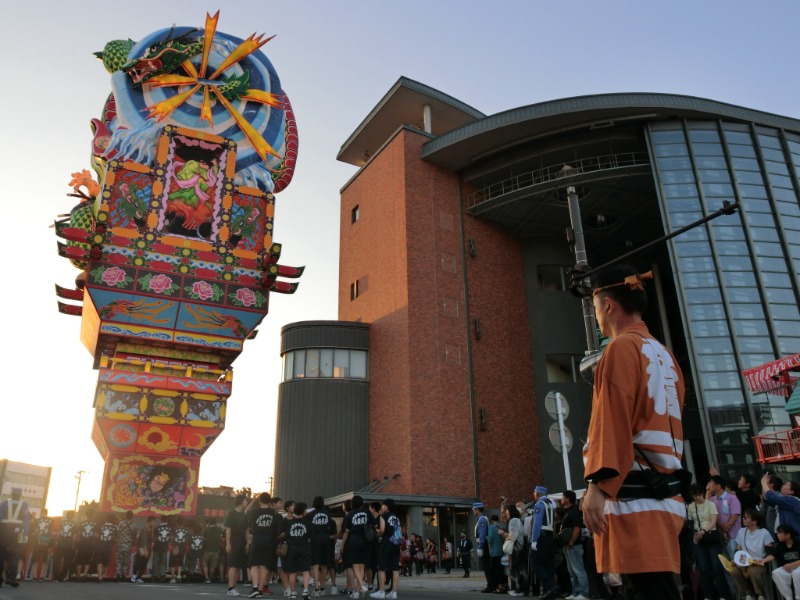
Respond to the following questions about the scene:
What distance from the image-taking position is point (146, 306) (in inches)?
747

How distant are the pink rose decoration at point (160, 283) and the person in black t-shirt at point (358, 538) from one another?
33.3ft

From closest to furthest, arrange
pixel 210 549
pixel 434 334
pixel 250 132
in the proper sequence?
pixel 210 549, pixel 250 132, pixel 434 334

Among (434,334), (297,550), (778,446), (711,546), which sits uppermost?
(434,334)

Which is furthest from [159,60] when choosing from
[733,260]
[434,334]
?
[733,260]

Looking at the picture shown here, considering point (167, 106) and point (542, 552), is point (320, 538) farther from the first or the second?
point (167, 106)

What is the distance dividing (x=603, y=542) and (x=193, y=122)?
2087cm

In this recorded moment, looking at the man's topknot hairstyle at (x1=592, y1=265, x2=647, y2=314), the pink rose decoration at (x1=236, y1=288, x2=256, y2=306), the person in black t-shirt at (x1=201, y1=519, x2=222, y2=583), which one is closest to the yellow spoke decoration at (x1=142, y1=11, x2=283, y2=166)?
the pink rose decoration at (x1=236, y1=288, x2=256, y2=306)

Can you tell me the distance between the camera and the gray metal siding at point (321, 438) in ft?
98.9

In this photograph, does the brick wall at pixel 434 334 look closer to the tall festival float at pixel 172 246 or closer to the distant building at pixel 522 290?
the distant building at pixel 522 290

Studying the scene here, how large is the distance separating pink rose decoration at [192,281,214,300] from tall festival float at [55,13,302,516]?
35mm

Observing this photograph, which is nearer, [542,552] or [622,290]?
[622,290]

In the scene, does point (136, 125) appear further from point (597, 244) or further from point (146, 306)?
point (597, 244)

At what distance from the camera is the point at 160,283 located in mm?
19234

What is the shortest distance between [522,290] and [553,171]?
6.47 metres
